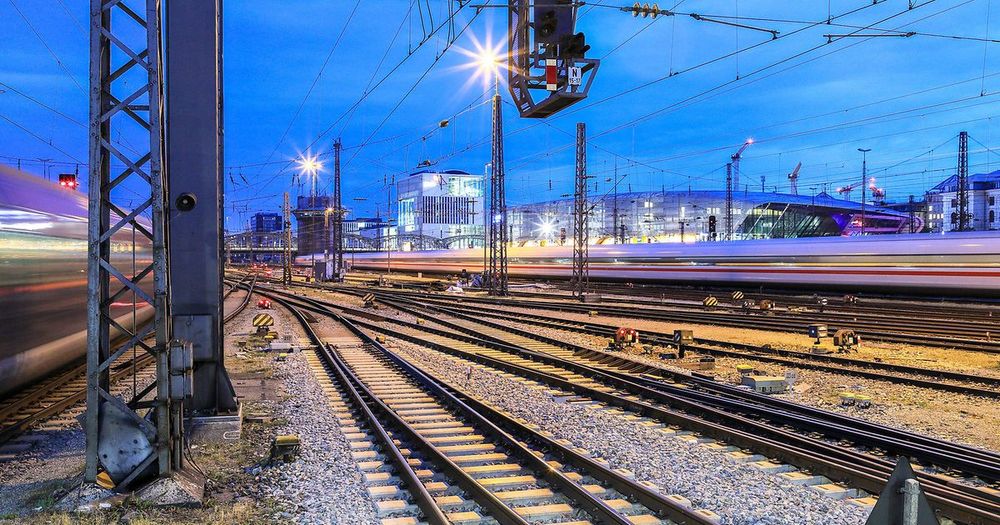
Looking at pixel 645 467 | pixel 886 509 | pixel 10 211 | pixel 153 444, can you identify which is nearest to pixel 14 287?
pixel 10 211

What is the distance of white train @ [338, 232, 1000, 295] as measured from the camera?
2570 cm

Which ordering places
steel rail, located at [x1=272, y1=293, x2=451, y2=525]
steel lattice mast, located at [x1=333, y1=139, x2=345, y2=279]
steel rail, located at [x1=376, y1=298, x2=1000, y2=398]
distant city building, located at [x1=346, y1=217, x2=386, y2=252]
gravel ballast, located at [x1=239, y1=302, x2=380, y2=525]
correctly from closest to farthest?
steel rail, located at [x1=272, y1=293, x2=451, y2=525] → gravel ballast, located at [x1=239, y1=302, x2=380, y2=525] → steel rail, located at [x1=376, y1=298, x2=1000, y2=398] → steel lattice mast, located at [x1=333, y1=139, x2=345, y2=279] → distant city building, located at [x1=346, y1=217, x2=386, y2=252]

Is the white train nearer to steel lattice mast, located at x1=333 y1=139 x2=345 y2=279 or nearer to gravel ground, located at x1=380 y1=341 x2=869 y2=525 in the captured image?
steel lattice mast, located at x1=333 y1=139 x2=345 y2=279

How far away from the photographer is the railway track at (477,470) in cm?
624

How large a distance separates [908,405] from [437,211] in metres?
125

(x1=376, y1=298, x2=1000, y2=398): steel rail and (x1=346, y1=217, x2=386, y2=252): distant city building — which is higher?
(x1=346, y1=217, x2=386, y2=252): distant city building

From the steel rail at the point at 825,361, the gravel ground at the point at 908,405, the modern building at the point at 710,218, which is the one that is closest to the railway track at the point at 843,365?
the steel rail at the point at 825,361

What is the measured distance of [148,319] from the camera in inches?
765

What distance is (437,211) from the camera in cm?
13450

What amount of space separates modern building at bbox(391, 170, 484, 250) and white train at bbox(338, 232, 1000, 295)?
229 ft

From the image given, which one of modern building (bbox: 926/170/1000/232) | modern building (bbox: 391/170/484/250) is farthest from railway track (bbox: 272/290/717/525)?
modern building (bbox: 391/170/484/250)

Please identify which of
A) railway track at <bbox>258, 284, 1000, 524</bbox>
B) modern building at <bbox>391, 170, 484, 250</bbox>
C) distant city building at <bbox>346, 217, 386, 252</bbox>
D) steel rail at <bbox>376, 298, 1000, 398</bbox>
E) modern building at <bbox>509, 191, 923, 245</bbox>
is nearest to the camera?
railway track at <bbox>258, 284, 1000, 524</bbox>

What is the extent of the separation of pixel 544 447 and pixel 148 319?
48.3 ft

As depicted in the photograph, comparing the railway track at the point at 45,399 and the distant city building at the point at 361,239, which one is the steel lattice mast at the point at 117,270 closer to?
the railway track at the point at 45,399
